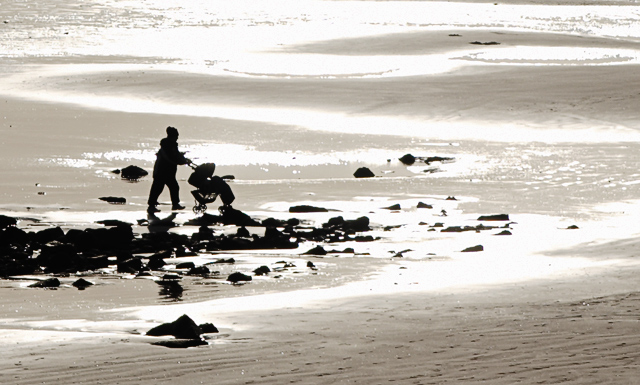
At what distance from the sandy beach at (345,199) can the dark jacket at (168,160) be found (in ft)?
1.95

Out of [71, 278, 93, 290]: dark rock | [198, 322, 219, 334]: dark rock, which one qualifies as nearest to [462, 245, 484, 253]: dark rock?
[71, 278, 93, 290]: dark rock

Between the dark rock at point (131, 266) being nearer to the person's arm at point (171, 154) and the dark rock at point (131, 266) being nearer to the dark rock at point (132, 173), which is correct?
the person's arm at point (171, 154)

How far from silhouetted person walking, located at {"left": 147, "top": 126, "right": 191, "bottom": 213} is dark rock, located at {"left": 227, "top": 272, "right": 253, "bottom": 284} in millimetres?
4159

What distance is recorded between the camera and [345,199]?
15.4m

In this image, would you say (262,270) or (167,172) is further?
(167,172)

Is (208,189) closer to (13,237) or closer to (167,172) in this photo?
(167,172)

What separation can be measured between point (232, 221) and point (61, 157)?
565cm

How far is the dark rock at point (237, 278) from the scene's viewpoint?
1027 cm

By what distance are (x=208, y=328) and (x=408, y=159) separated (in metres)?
10.8

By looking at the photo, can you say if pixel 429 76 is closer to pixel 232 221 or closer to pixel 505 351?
pixel 232 221

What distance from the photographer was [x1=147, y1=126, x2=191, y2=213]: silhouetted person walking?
14.4 metres

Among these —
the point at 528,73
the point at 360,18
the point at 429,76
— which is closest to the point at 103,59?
the point at 429,76

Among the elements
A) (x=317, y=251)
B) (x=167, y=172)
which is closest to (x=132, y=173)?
(x=167, y=172)

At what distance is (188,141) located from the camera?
20031 millimetres
